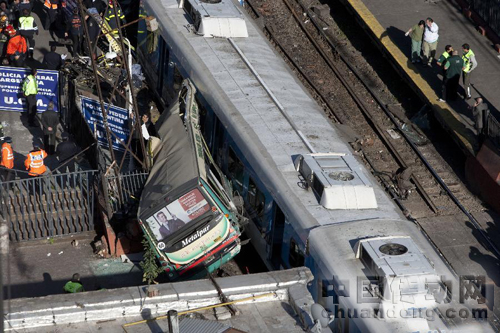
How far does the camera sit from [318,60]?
31.3 metres

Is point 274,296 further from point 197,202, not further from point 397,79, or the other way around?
point 397,79

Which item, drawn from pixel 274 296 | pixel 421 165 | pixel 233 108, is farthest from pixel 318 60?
pixel 274 296

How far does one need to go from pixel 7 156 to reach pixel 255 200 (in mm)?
6383

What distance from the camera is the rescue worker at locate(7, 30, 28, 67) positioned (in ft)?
96.3

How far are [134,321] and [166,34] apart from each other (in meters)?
11.8

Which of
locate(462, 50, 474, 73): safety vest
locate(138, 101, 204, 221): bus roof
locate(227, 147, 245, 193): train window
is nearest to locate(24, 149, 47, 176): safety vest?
locate(138, 101, 204, 221): bus roof

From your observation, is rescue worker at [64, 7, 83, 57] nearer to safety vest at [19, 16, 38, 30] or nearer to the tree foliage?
safety vest at [19, 16, 38, 30]

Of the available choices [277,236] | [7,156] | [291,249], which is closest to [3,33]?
[7,156]

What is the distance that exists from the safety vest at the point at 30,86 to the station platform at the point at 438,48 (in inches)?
410

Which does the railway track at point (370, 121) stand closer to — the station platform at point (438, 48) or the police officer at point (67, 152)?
the station platform at point (438, 48)

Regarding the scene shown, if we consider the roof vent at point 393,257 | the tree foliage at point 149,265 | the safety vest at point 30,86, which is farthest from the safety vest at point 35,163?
the roof vent at point 393,257

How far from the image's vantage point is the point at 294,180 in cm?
2131

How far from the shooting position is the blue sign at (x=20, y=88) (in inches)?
1079

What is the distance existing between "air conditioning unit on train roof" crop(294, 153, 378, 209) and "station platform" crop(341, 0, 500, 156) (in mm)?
6804
